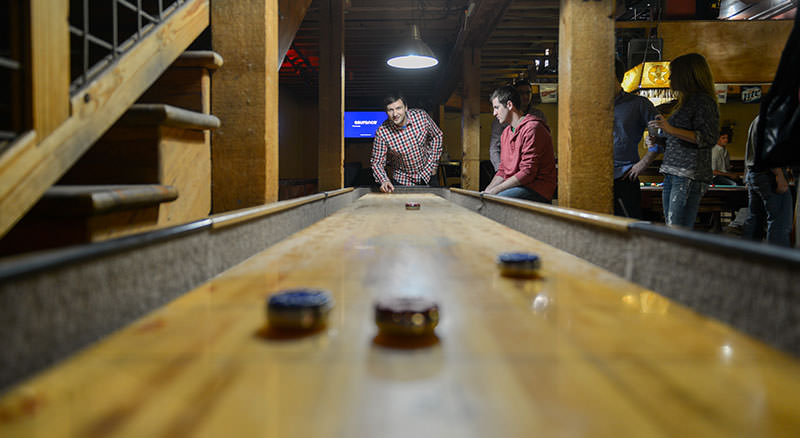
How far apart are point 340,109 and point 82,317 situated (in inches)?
215

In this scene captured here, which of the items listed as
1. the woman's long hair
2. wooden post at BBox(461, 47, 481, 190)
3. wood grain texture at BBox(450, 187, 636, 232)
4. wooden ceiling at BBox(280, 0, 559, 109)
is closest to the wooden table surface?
wood grain texture at BBox(450, 187, 636, 232)

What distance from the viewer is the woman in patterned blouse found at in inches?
120

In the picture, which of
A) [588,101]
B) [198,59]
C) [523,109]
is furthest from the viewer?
[523,109]

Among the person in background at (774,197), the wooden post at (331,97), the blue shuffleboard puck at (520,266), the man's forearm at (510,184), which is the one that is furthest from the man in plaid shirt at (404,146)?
the blue shuffleboard puck at (520,266)

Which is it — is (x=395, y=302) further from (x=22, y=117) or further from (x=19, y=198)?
(x=22, y=117)

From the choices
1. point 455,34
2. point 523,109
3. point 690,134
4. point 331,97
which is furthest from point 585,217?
point 455,34

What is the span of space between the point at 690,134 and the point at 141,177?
307 centimetres

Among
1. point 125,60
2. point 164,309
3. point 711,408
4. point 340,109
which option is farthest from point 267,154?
point 340,109

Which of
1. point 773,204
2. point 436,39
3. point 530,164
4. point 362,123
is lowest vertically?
A: point 773,204

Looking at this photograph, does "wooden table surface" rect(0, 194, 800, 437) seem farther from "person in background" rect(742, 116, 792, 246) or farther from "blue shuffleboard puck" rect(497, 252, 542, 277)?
"person in background" rect(742, 116, 792, 246)

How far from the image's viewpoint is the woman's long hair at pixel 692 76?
3.05 m

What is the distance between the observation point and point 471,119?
8.10 m

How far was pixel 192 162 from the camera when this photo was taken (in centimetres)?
208

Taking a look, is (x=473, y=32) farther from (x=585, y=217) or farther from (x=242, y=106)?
(x=585, y=217)
